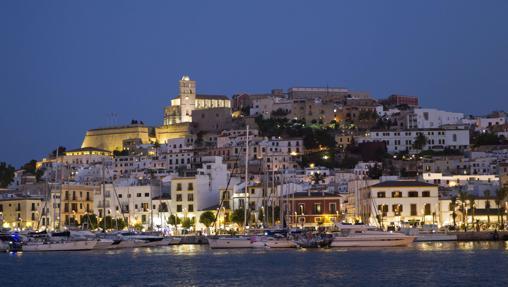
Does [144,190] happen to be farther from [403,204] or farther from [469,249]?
[469,249]

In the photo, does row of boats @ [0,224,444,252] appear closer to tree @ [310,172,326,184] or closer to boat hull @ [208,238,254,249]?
boat hull @ [208,238,254,249]

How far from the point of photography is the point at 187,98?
15250 cm

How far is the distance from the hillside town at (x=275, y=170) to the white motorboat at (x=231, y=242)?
210cm

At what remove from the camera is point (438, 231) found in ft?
253

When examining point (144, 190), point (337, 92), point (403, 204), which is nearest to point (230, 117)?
point (337, 92)

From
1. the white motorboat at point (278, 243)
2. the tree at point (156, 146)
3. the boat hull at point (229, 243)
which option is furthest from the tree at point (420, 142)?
the boat hull at point (229, 243)

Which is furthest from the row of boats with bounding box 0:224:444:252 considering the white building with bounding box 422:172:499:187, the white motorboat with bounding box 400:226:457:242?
the white building with bounding box 422:172:499:187

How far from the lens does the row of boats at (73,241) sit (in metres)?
70.6

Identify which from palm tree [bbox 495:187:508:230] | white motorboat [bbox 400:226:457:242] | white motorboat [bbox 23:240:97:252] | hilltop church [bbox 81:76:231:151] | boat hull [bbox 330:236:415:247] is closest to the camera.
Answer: boat hull [bbox 330:236:415:247]

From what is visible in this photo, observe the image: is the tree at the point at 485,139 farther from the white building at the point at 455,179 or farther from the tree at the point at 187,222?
the tree at the point at 187,222

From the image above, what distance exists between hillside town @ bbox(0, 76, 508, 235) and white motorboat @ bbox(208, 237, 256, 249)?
2.10 meters

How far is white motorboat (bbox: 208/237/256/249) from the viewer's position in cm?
6750

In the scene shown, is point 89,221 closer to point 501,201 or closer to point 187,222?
point 187,222

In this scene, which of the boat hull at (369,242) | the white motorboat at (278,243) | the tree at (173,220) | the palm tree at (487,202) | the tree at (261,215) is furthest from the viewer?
the tree at (173,220)
